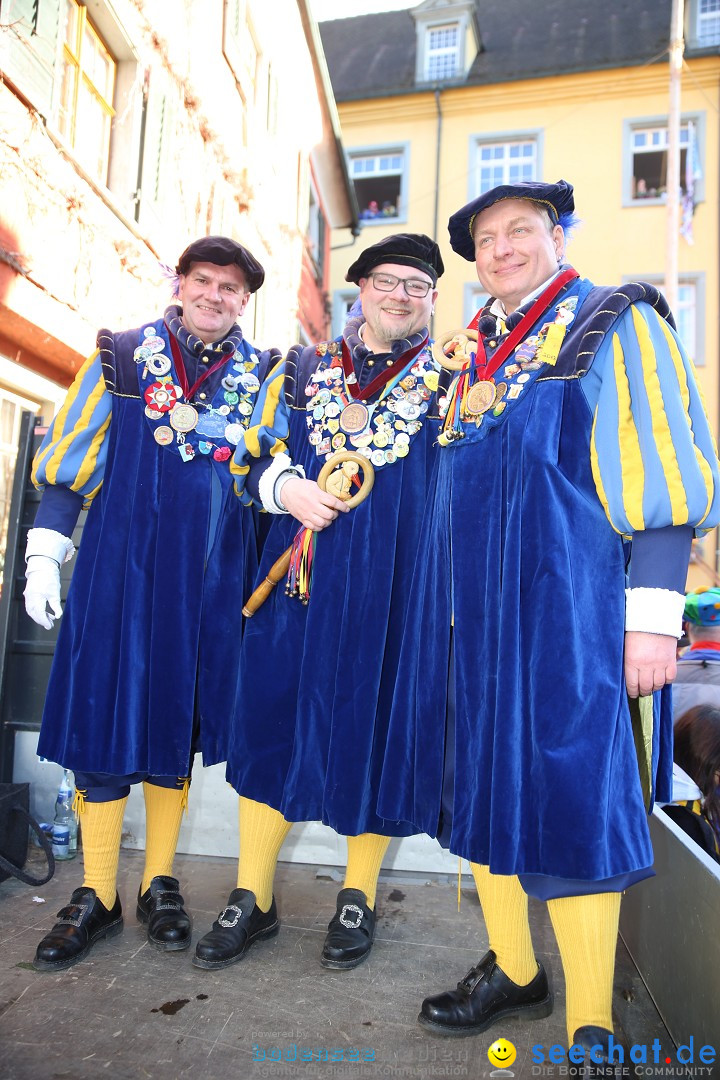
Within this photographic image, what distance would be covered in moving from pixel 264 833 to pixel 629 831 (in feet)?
3.61

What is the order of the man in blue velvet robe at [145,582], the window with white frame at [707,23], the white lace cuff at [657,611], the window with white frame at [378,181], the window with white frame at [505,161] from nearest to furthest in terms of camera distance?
1. the white lace cuff at [657,611]
2. the man in blue velvet robe at [145,582]
3. the window with white frame at [707,23]
4. the window with white frame at [505,161]
5. the window with white frame at [378,181]

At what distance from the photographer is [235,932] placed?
89.4 inches

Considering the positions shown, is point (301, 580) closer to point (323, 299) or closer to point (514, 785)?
point (514, 785)

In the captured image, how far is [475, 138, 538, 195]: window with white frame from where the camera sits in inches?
584

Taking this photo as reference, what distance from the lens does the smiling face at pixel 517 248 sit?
2078mm

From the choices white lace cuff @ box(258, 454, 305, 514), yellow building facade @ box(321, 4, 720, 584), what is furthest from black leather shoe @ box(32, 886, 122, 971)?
yellow building facade @ box(321, 4, 720, 584)

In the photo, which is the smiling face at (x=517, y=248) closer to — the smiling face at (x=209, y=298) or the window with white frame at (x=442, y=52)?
the smiling face at (x=209, y=298)

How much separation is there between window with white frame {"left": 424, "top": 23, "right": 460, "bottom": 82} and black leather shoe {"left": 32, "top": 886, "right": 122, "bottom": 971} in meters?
16.5

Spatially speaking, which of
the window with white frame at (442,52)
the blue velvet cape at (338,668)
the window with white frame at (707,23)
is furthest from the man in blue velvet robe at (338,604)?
the window with white frame at (707,23)

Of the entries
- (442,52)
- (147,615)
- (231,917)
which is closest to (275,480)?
(147,615)

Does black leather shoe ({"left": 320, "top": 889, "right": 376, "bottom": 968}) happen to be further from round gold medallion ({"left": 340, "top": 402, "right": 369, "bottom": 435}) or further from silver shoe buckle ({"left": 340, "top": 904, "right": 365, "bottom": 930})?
round gold medallion ({"left": 340, "top": 402, "right": 369, "bottom": 435})

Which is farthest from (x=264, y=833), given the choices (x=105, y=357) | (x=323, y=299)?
(x=323, y=299)

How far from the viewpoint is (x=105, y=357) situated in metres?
2.54

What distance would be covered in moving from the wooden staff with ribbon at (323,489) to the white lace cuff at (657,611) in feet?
2.66
